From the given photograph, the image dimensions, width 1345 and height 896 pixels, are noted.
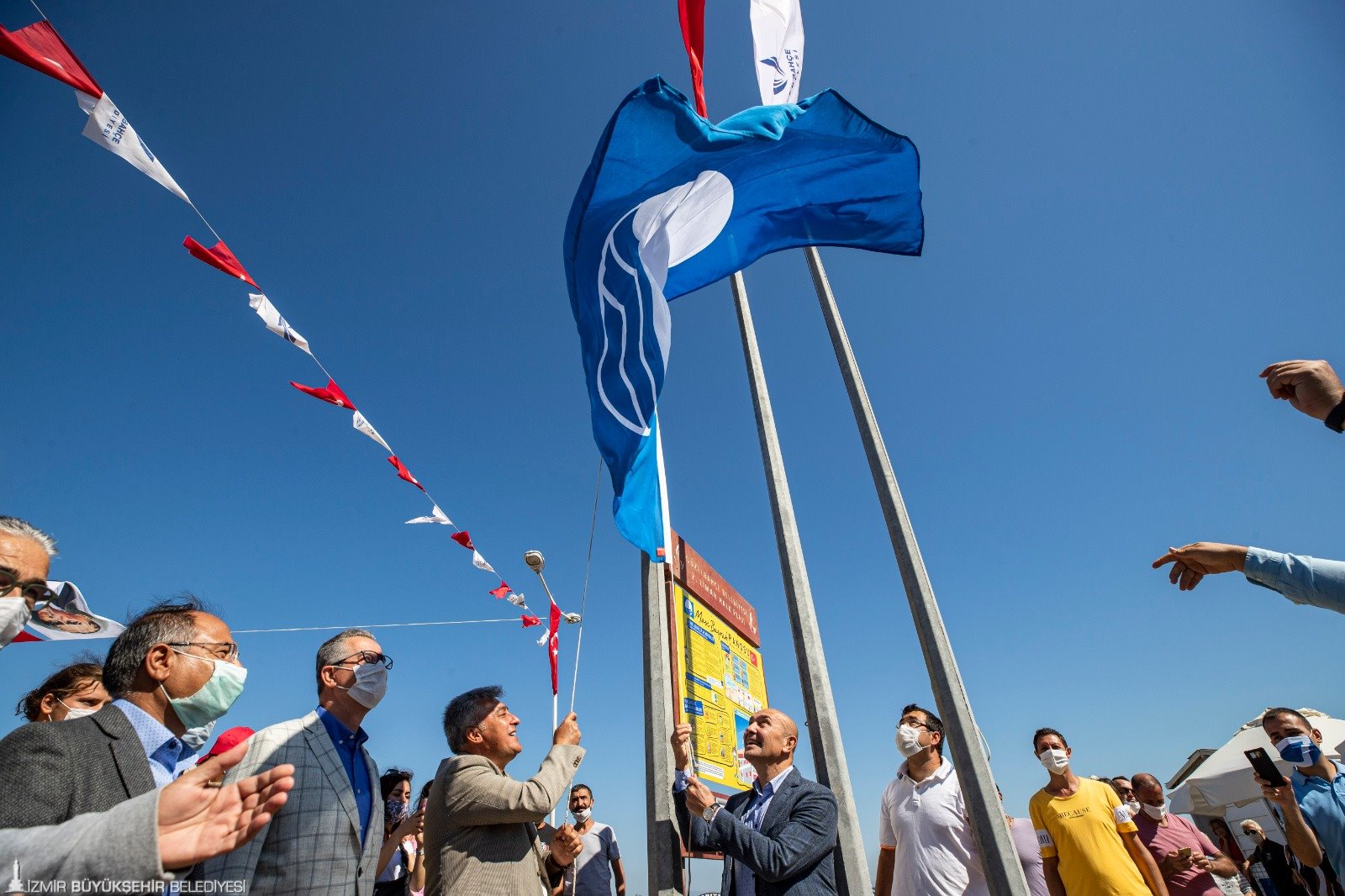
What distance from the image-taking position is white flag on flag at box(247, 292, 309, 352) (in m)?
5.03

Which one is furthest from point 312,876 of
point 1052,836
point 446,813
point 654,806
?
point 1052,836

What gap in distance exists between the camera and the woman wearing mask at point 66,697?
2.81 metres

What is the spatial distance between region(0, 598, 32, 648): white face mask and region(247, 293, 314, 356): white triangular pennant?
3.33 meters

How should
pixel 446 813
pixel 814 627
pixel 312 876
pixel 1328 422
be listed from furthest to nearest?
pixel 814 627
pixel 446 813
pixel 312 876
pixel 1328 422

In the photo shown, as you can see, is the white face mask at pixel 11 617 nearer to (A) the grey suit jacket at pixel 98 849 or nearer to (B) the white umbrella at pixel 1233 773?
(A) the grey suit jacket at pixel 98 849

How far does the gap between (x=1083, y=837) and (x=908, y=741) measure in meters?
1.44

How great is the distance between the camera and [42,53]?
3287 millimetres

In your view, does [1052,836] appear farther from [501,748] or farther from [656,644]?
[501,748]

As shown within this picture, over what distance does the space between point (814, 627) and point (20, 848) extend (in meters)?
3.45

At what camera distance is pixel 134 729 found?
190 cm

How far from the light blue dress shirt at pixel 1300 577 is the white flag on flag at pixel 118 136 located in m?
5.57

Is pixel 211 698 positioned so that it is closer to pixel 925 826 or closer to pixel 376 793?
pixel 376 793

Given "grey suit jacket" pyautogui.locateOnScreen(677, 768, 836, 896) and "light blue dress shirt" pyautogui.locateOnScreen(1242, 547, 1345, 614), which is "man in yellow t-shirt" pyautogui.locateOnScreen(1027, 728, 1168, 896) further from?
"light blue dress shirt" pyautogui.locateOnScreen(1242, 547, 1345, 614)

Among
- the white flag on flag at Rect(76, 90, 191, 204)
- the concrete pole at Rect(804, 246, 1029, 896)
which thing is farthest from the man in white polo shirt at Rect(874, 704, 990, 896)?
the white flag on flag at Rect(76, 90, 191, 204)
